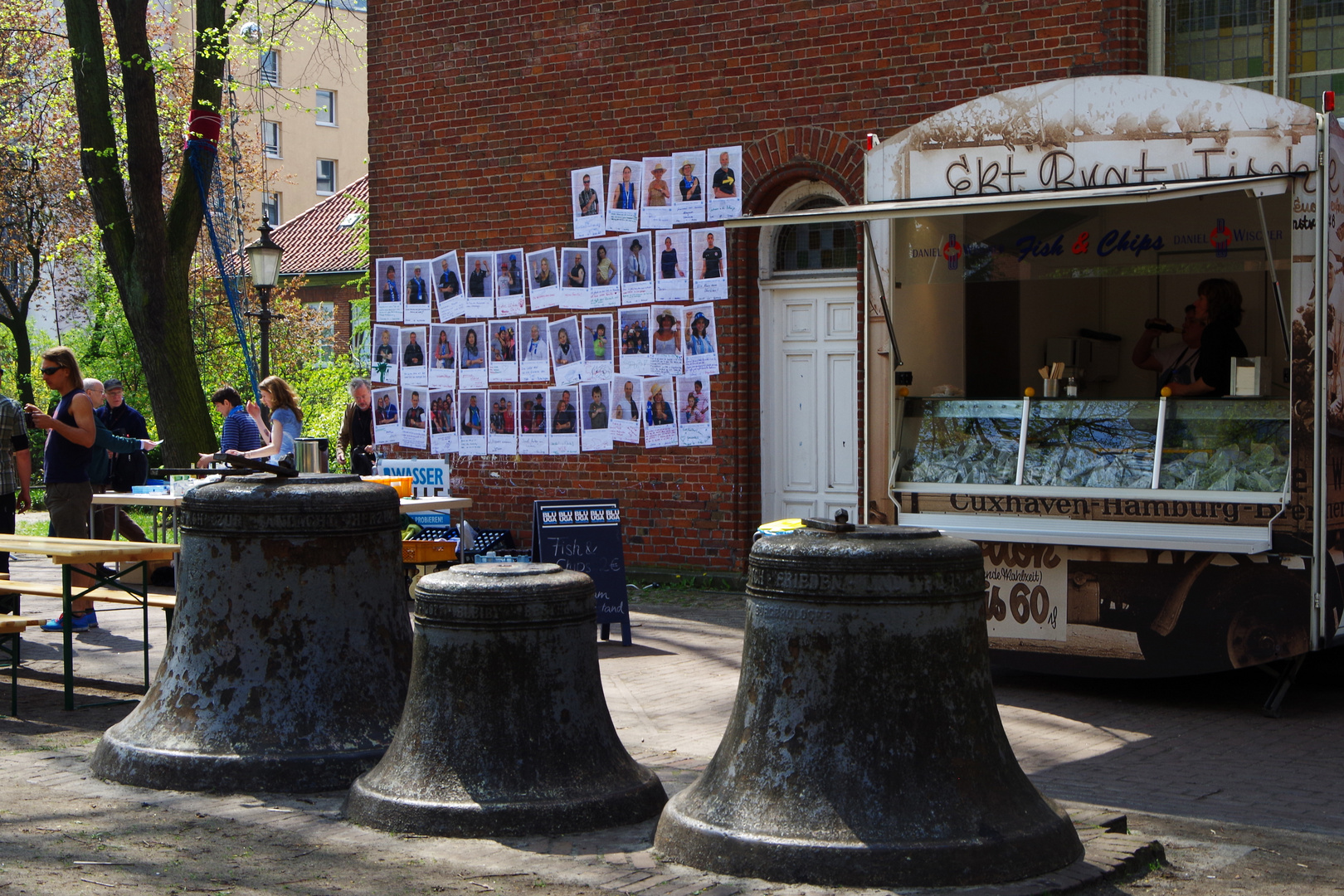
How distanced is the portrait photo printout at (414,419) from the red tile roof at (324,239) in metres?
23.6

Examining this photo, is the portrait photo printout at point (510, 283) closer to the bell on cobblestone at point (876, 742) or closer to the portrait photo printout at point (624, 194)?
the portrait photo printout at point (624, 194)

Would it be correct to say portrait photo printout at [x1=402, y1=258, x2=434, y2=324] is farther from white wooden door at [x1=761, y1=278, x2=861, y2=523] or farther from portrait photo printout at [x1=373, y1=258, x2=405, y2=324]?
white wooden door at [x1=761, y1=278, x2=861, y2=523]

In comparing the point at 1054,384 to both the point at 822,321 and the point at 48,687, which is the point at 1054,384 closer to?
the point at 822,321

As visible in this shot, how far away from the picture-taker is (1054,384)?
8875 millimetres

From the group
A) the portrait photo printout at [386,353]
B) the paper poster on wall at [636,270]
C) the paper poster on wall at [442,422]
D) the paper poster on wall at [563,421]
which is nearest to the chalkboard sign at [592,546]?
the paper poster on wall at [636,270]

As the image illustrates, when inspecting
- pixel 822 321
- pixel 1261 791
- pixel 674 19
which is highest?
pixel 674 19

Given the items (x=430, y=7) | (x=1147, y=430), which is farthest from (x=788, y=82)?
(x=1147, y=430)

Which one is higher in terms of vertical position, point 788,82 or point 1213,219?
point 788,82

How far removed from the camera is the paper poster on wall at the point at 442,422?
575 inches

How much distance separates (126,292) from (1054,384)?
1058 centimetres

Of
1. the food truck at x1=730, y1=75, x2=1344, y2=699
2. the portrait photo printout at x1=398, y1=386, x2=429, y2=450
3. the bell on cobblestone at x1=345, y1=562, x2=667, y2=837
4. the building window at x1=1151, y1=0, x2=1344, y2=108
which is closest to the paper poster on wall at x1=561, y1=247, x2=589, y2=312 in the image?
the portrait photo printout at x1=398, y1=386, x2=429, y2=450

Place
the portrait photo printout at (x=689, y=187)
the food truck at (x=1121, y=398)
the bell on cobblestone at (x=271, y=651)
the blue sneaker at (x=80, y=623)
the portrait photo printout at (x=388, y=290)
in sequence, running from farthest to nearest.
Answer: the portrait photo printout at (x=388, y=290), the portrait photo printout at (x=689, y=187), the blue sneaker at (x=80, y=623), the food truck at (x=1121, y=398), the bell on cobblestone at (x=271, y=651)

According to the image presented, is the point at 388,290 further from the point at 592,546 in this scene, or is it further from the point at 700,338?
the point at 592,546

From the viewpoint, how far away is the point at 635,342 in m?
13.4
